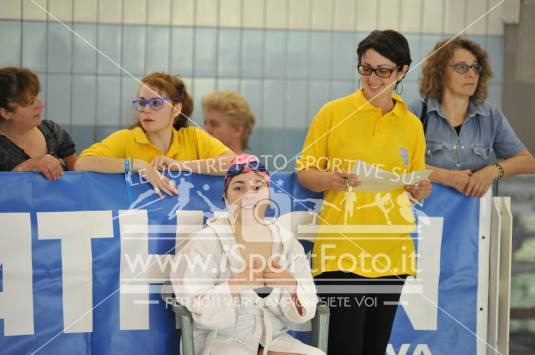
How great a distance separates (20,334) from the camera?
226 centimetres

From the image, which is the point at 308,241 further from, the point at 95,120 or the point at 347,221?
the point at 95,120

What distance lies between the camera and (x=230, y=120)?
2.72 m

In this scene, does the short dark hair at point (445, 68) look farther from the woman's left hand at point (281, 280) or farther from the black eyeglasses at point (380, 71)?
the woman's left hand at point (281, 280)

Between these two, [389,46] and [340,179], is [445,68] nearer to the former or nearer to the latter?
[389,46]

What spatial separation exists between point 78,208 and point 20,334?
0.39m

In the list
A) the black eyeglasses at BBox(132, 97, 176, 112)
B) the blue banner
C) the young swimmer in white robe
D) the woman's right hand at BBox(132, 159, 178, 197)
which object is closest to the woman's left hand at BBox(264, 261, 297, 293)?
the young swimmer in white robe

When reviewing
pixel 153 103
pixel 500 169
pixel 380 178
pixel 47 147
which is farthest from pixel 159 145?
pixel 500 169

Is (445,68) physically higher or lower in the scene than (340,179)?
higher

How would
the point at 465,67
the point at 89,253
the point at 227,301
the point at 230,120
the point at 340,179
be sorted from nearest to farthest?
1. the point at 227,301
2. the point at 340,179
3. the point at 89,253
4. the point at 465,67
5. the point at 230,120

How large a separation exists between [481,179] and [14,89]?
1.39 meters

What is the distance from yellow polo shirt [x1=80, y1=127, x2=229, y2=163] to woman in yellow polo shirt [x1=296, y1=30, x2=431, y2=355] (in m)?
0.29

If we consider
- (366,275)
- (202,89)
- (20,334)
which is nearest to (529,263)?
(366,275)

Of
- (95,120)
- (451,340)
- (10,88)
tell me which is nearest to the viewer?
(10,88)

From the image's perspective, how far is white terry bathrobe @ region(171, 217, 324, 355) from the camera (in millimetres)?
2027
